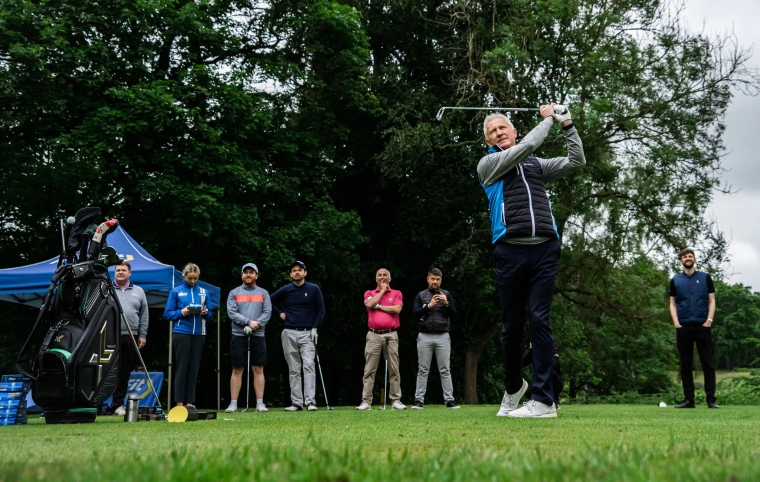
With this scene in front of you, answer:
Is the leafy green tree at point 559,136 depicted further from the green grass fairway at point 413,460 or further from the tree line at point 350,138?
the green grass fairway at point 413,460

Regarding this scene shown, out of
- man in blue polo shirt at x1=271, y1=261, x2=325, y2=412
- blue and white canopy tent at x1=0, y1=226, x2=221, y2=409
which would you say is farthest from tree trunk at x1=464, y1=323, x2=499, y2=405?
blue and white canopy tent at x1=0, y1=226, x2=221, y2=409

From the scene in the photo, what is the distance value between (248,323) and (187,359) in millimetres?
2604

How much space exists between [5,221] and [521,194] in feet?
59.5

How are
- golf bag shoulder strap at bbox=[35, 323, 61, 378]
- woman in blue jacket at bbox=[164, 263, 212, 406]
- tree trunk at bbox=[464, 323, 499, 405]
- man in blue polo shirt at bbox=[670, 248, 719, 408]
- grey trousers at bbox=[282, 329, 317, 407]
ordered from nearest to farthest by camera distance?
golf bag shoulder strap at bbox=[35, 323, 61, 378] < woman in blue jacket at bbox=[164, 263, 212, 406] < man in blue polo shirt at bbox=[670, 248, 719, 408] < grey trousers at bbox=[282, 329, 317, 407] < tree trunk at bbox=[464, 323, 499, 405]

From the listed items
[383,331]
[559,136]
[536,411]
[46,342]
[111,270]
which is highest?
[559,136]

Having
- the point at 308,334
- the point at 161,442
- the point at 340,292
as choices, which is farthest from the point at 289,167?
the point at 161,442

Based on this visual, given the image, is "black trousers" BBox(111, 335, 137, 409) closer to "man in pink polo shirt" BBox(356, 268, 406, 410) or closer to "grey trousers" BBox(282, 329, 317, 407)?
"grey trousers" BBox(282, 329, 317, 407)

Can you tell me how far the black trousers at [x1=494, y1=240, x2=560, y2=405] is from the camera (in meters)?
6.84

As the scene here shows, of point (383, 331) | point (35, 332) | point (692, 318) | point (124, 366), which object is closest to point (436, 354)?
point (383, 331)

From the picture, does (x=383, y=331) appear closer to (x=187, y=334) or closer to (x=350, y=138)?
(x=187, y=334)

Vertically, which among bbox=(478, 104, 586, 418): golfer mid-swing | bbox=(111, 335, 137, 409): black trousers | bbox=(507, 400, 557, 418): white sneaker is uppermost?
bbox=(478, 104, 586, 418): golfer mid-swing

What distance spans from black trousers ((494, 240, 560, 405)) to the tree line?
13117mm

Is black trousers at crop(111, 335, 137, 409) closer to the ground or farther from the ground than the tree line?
closer to the ground

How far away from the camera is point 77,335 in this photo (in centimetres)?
829
